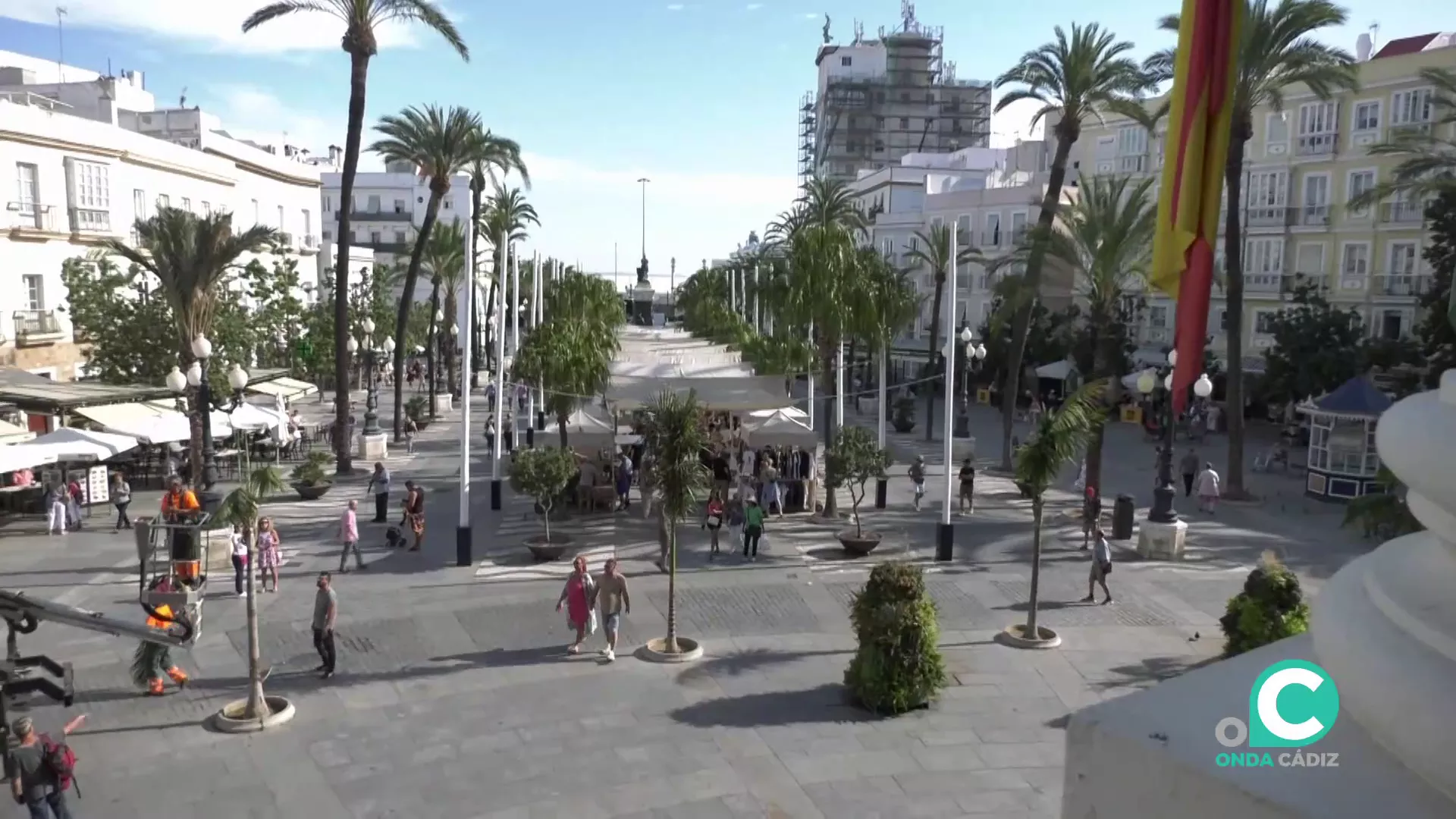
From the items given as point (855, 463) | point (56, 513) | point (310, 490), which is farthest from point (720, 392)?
point (56, 513)

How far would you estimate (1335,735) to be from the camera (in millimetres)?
1839

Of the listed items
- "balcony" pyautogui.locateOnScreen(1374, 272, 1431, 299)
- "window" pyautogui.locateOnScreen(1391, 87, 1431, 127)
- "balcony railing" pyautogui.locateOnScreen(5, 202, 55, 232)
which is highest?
"window" pyautogui.locateOnScreen(1391, 87, 1431, 127)

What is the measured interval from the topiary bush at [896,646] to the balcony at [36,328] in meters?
26.7

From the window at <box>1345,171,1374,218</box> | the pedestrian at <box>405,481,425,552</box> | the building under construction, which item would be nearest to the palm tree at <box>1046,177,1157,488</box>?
the window at <box>1345,171,1374,218</box>

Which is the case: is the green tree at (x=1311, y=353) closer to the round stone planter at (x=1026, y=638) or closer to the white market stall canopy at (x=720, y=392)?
the white market stall canopy at (x=720, y=392)

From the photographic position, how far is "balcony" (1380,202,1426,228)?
115 feet

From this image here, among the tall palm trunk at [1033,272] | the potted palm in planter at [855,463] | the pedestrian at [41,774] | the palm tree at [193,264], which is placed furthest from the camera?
the tall palm trunk at [1033,272]

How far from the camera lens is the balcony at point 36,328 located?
27891 millimetres

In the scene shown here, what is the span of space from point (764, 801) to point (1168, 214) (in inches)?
301

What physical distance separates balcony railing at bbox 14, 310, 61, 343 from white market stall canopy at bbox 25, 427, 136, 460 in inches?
368

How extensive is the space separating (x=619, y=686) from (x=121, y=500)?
45.4 feet

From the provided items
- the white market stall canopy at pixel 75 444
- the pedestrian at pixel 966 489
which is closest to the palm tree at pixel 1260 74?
the pedestrian at pixel 966 489

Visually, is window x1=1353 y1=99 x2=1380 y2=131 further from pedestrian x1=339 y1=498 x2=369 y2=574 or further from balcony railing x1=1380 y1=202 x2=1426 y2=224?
pedestrian x1=339 y1=498 x2=369 y2=574

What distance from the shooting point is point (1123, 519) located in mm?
19844
